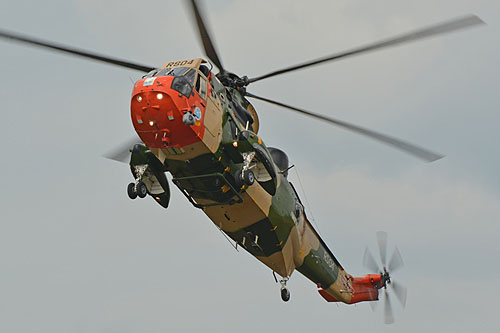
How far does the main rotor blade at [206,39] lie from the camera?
52.9 ft

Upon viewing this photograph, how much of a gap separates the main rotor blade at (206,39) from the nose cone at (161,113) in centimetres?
157

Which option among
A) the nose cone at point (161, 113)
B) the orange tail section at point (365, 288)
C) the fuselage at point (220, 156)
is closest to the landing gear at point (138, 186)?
the fuselage at point (220, 156)

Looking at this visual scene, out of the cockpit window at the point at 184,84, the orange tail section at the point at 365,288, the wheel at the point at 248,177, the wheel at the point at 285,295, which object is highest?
the cockpit window at the point at 184,84

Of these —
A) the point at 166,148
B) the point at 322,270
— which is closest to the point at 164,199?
the point at 166,148

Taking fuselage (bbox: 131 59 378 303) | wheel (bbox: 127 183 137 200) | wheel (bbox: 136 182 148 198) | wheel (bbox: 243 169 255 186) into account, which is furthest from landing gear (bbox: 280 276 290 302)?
wheel (bbox: 127 183 137 200)

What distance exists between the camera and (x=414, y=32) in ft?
53.2

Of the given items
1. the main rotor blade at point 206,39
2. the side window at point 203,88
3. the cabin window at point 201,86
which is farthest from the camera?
the side window at point 203,88

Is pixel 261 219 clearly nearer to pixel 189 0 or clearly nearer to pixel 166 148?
pixel 166 148

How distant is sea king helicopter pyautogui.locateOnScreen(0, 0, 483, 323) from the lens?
1670 cm

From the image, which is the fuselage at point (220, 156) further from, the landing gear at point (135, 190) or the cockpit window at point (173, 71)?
the landing gear at point (135, 190)

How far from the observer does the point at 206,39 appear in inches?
691

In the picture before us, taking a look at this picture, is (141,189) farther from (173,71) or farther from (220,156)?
(173,71)

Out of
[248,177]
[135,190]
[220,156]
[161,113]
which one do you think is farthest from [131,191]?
[248,177]

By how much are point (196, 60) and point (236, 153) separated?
2.89 m
